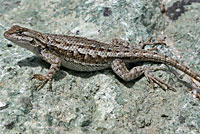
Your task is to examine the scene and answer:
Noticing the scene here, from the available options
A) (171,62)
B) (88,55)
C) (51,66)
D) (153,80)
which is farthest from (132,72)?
(51,66)

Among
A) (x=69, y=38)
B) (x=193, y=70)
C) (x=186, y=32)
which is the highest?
(x=69, y=38)

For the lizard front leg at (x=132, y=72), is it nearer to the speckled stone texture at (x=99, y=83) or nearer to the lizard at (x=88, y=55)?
the lizard at (x=88, y=55)

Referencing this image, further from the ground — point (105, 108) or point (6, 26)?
point (6, 26)

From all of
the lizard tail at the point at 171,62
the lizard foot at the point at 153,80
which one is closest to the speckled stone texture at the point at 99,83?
the lizard foot at the point at 153,80

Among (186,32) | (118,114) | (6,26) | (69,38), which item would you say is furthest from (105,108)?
(6,26)

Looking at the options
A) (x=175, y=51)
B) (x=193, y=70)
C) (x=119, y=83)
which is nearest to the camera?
(x=119, y=83)

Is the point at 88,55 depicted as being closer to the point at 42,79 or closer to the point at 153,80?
the point at 42,79

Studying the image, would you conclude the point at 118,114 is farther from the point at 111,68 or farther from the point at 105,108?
the point at 111,68

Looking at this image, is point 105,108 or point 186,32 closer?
point 105,108

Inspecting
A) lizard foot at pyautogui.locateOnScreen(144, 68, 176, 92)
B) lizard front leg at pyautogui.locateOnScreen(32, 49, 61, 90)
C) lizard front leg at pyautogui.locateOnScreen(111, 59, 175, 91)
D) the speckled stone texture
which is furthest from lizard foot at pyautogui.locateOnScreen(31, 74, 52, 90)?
lizard foot at pyautogui.locateOnScreen(144, 68, 176, 92)
